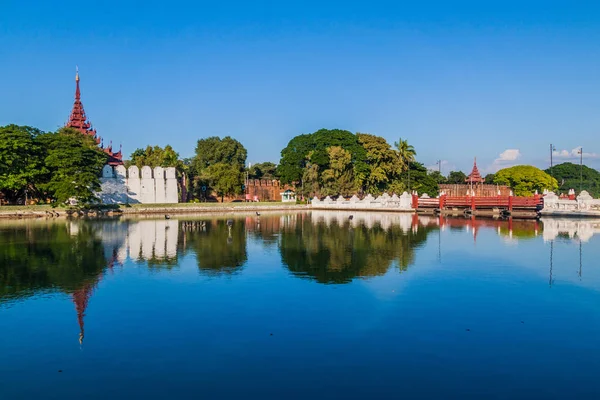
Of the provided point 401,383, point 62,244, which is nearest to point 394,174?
point 62,244

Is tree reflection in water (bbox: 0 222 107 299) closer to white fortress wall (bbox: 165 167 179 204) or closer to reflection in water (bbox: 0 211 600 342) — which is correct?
reflection in water (bbox: 0 211 600 342)

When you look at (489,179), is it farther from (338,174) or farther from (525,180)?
(338,174)

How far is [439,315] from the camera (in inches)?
428

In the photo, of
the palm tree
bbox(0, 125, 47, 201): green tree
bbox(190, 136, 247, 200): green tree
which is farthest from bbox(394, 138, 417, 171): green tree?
bbox(0, 125, 47, 201): green tree

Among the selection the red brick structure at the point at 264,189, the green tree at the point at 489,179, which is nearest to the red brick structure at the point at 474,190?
the green tree at the point at 489,179

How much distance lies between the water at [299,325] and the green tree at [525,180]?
216ft

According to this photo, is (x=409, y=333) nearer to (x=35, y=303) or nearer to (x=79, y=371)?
(x=79, y=371)

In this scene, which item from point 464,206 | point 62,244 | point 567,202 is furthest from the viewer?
point 464,206

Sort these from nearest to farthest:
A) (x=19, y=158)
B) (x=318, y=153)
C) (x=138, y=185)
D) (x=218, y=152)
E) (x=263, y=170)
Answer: (x=19, y=158) → (x=138, y=185) → (x=318, y=153) → (x=218, y=152) → (x=263, y=170)

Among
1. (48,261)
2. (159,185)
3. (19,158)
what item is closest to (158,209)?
(159,185)

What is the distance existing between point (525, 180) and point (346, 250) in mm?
69647

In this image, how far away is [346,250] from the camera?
21.0 m

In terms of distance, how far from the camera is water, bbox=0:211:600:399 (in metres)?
7.43

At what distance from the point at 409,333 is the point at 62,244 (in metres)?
18.5
